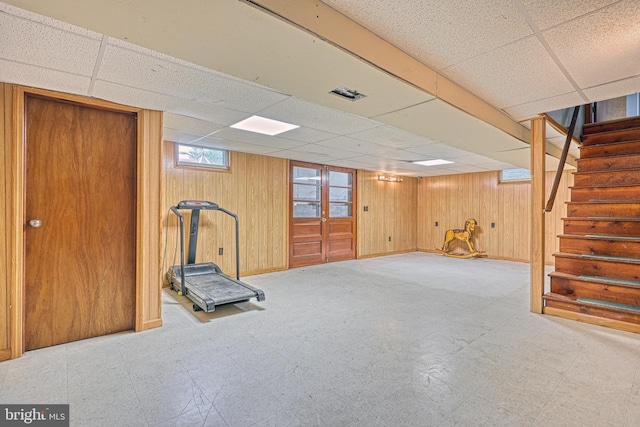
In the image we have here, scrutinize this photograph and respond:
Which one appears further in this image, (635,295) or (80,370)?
(635,295)

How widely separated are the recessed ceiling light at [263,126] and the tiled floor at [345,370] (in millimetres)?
2142

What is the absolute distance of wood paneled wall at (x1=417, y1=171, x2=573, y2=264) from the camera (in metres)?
6.53

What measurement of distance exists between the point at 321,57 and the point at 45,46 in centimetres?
167

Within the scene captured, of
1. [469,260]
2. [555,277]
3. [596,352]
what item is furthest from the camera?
[469,260]

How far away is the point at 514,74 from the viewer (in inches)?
91.3

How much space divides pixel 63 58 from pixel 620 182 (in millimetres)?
5533

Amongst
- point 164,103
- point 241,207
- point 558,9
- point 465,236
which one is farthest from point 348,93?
point 465,236

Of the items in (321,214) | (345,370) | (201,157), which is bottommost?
(345,370)

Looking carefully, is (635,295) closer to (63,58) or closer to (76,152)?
(63,58)

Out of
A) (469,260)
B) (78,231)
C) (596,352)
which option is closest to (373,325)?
(596,352)

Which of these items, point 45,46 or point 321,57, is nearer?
point 321,57

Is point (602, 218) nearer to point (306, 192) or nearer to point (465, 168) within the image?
point (465, 168)

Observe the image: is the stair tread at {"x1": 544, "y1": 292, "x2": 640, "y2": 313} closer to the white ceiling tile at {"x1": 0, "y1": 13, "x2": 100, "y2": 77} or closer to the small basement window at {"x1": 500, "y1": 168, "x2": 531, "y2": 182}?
the small basement window at {"x1": 500, "y1": 168, "x2": 531, "y2": 182}

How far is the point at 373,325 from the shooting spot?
302cm
